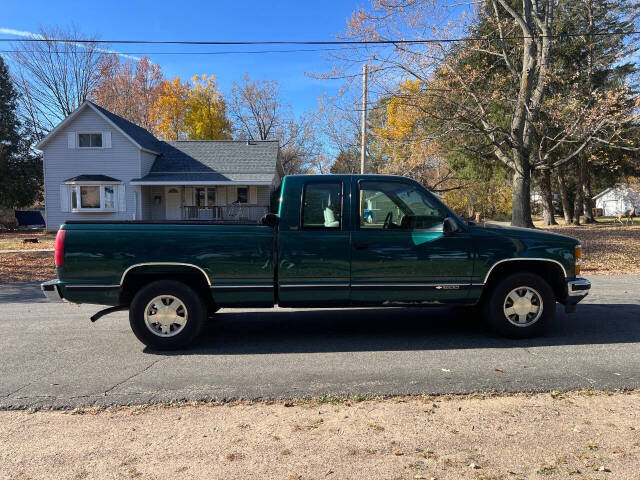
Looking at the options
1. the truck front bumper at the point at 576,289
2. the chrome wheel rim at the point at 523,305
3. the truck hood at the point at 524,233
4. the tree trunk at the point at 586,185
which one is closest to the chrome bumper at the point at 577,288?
the truck front bumper at the point at 576,289

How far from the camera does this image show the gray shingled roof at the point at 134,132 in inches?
937

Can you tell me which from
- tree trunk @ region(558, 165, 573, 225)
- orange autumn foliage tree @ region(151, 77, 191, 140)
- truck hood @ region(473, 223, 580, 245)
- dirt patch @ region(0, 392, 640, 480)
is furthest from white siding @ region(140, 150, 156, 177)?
tree trunk @ region(558, 165, 573, 225)

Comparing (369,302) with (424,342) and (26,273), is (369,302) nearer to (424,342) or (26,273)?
(424,342)

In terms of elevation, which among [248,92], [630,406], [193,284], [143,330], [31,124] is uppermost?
[248,92]

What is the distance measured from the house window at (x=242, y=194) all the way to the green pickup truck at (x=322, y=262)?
21.2 meters

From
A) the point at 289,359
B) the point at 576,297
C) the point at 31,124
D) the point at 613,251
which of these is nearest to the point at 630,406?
the point at 576,297

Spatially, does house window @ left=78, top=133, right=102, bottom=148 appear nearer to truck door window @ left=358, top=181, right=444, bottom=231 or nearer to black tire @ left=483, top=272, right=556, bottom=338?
truck door window @ left=358, top=181, right=444, bottom=231

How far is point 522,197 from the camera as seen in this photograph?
17.0 metres

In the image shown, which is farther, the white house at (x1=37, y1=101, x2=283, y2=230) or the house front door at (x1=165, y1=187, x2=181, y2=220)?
the house front door at (x1=165, y1=187, x2=181, y2=220)

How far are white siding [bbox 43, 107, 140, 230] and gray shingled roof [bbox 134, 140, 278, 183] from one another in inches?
50.0

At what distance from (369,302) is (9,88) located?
38.3 metres

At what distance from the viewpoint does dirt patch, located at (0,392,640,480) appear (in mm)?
2818

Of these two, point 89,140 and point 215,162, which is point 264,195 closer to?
point 215,162

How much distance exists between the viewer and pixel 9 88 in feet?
109
